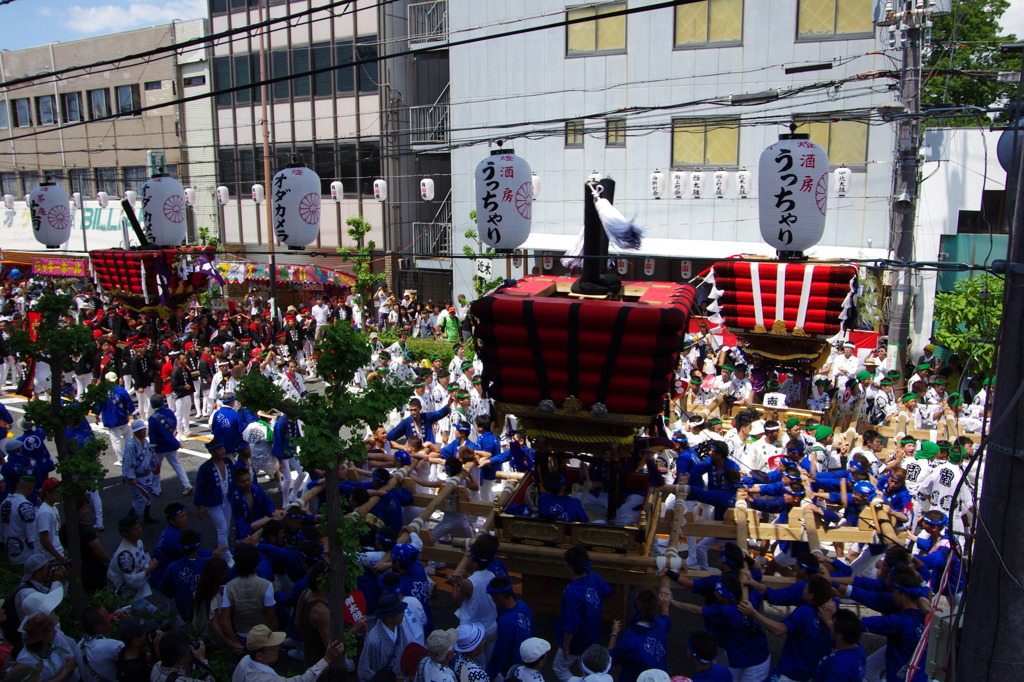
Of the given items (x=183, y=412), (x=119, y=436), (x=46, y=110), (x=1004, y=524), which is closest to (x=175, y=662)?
(x=1004, y=524)

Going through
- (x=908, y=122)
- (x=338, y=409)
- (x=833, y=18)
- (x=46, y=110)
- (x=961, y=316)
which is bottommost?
(x=961, y=316)

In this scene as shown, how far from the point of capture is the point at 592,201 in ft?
22.2

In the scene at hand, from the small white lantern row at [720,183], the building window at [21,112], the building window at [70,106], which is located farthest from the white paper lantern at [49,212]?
the building window at [21,112]

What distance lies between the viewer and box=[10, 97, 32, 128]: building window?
33594 millimetres

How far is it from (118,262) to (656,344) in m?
12.3

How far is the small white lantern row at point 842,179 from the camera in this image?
1748cm

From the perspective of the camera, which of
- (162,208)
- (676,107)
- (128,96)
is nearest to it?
(162,208)

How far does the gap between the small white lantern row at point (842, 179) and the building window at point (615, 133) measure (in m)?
5.64

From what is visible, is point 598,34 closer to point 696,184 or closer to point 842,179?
point 696,184

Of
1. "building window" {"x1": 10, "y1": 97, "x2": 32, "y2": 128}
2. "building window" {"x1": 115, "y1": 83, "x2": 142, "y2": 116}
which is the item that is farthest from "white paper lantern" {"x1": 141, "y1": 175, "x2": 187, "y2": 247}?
"building window" {"x1": 10, "y1": 97, "x2": 32, "y2": 128}

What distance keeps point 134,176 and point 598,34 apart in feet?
67.9

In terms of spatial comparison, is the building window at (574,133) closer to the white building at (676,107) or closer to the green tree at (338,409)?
the white building at (676,107)

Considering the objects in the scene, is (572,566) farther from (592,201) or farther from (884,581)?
(592,201)

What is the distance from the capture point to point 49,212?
524 inches
